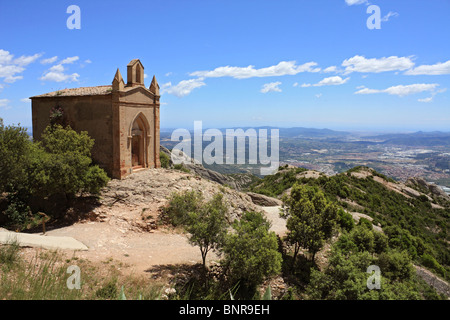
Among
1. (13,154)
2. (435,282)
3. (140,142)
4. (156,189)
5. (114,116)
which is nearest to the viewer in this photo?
(13,154)

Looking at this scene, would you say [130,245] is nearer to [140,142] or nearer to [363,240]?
[140,142]

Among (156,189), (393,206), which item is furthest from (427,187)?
(156,189)

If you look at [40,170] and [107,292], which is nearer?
[107,292]

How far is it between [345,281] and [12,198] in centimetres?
2457

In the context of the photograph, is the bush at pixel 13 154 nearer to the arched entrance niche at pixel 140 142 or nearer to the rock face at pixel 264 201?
the arched entrance niche at pixel 140 142

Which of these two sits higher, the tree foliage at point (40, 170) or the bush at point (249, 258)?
the tree foliage at point (40, 170)

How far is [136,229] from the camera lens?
20.2m

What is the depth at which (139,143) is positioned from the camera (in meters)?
27.8

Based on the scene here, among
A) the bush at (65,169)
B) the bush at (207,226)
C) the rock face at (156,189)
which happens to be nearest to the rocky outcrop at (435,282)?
the rock face at (156,189)

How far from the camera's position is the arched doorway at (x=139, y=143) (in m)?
27.0

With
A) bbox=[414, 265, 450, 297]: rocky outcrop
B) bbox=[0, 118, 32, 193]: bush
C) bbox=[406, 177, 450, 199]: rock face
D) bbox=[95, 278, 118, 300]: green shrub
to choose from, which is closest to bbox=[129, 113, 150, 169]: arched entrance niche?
bbox=[0, 118, 32, 193]: bush

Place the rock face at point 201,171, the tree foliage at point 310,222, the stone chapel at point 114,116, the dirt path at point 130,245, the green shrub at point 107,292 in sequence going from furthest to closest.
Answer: the rock face at point 201,171 < the stone chapel at point 114,116 < the tree foliage at point 310,222 < the dirt path at point 130,245 < the green shrub at point 107,292

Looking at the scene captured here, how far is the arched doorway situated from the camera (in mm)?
27047
